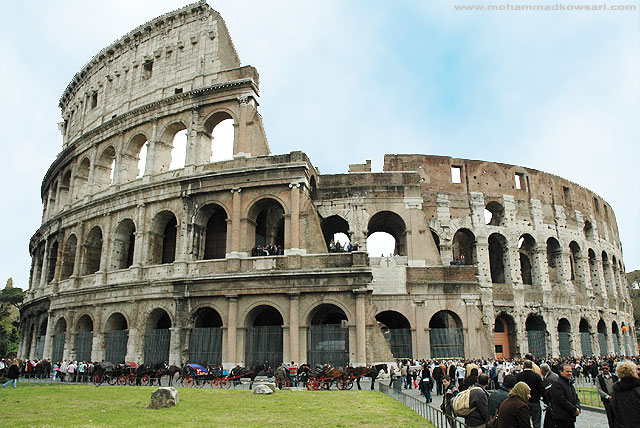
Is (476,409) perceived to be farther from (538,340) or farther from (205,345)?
(538,340)

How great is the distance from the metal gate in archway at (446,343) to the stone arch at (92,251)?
1690 cm

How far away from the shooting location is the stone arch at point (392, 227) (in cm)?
2362

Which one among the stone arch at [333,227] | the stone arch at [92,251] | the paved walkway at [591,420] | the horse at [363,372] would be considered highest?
the stone arch at [333,227]

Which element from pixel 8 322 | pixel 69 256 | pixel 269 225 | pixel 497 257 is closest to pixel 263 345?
pixel 269 225

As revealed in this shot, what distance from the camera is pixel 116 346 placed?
844 inches

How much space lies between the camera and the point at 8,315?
159ft

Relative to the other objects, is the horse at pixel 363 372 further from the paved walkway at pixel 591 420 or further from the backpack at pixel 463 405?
the backpack at pixel 463 405

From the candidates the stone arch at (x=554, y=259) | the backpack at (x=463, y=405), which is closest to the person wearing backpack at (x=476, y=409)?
the backpack at (x=463, y=405)

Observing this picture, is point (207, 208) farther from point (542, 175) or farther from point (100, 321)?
point (542, 175)

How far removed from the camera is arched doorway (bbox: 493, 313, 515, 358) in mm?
26344

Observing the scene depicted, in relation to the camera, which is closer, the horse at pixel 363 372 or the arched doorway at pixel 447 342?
the horse at pixel 363 372

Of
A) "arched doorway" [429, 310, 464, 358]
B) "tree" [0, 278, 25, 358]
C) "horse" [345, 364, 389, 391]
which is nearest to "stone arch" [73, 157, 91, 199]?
"horse" [345, 364, 389, 391]

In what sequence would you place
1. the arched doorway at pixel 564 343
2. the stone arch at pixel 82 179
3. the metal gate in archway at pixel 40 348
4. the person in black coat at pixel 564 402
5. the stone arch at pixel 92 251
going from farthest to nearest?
the arched doorway at pixel 564 343 < the stone arch at pixel 82 179 < the metal gate in archway at pixel 40 348 < the stone arch at pixel 92 251 < the person in black coat at pixel 564 402

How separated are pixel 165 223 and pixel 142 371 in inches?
296
